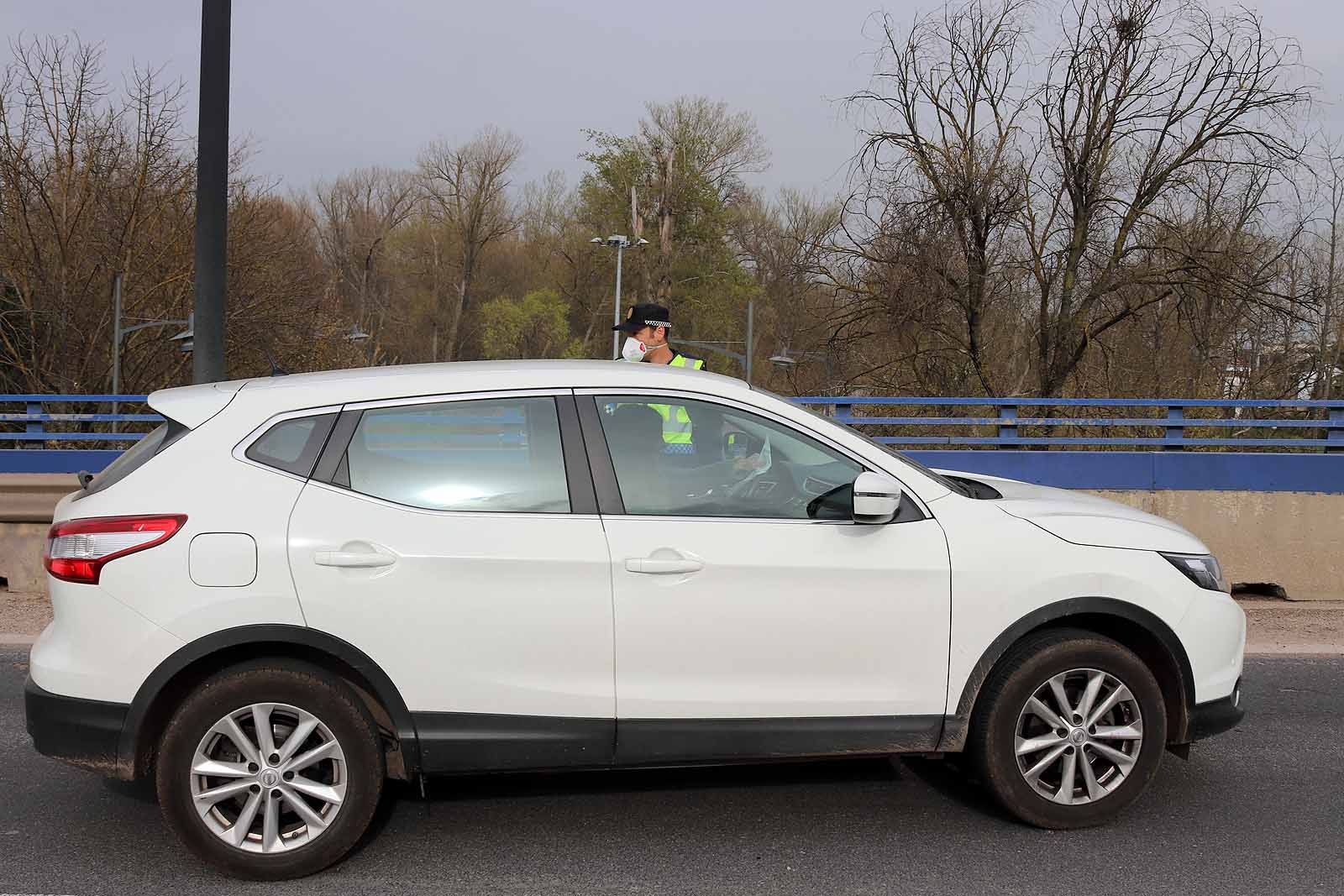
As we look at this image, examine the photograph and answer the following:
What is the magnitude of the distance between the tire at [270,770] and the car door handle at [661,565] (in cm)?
99

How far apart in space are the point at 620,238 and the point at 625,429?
38528mm

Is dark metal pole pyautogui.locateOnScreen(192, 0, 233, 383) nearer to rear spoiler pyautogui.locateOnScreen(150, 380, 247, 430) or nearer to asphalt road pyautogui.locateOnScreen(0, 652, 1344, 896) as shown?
asphalt road pyautogui.locateOnScreen(0, 652, 1344, 896)

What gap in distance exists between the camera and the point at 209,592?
A: 3.69 meters

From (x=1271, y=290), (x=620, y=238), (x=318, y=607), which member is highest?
(x=620, y=238)

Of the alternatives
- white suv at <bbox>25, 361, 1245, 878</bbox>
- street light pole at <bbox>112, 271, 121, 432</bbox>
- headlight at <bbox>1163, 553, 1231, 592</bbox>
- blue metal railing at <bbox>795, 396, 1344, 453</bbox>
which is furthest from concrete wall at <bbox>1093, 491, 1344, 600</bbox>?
street light pole at <bbox>112, 271, 121, 432</bbox>

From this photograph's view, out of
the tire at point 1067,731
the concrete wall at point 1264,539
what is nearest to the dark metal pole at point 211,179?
the concrete wall at point 1264,539

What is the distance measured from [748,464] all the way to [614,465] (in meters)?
0.47

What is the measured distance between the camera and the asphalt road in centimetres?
377

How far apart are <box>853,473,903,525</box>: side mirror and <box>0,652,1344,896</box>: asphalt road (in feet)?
3.82

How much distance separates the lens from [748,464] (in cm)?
410

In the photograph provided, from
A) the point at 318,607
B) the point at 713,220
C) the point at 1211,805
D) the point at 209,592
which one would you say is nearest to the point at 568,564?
the point at 318,607

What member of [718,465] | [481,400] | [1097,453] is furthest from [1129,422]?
[481,400]

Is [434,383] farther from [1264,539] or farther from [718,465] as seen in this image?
[1264,539]

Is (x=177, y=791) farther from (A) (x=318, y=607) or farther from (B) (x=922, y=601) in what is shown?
(B) (x=922, y=601)
